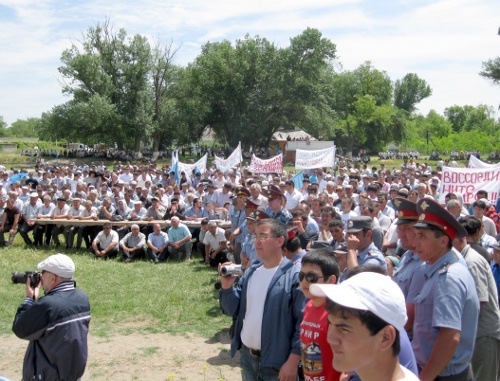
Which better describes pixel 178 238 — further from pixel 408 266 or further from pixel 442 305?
pixel 442 305

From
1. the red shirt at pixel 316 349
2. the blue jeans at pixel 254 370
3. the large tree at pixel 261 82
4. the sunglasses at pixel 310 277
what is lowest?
the blue jeans at pixel 254 370

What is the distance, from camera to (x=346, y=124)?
71.6 metres

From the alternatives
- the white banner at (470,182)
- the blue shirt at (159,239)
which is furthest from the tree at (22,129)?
the white banner at (470,182)

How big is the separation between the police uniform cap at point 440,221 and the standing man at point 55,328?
263 cm

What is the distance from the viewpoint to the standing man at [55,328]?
13.3ft

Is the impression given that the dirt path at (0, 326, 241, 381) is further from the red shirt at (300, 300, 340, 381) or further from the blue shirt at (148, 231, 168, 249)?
the blue shirt at (148, 231, 168, 249)

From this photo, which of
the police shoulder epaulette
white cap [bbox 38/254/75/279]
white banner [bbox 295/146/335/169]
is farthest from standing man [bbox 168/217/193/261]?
the police shoulder epaulette

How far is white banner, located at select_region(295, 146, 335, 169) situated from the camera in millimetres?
18781

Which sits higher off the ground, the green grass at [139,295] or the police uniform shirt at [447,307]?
the police uniform shirt at [447,307]

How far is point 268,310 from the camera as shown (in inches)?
156

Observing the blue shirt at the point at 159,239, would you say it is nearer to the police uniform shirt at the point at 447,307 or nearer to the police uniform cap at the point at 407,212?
the police uniform cap at the point at 407,212

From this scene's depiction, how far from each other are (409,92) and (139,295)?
11062 centimetres

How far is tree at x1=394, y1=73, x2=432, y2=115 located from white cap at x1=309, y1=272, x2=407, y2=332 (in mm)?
114656

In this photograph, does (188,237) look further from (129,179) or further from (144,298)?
(129,179)
